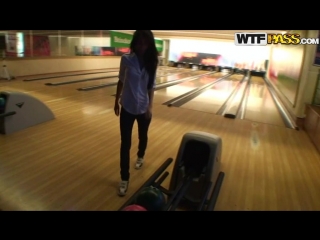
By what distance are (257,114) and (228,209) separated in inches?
152

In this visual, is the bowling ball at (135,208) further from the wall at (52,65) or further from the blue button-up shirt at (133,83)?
the wall at (52,65)

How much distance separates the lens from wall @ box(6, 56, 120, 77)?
7.63 m

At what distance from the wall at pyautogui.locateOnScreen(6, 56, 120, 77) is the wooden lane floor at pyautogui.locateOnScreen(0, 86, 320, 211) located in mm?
4720

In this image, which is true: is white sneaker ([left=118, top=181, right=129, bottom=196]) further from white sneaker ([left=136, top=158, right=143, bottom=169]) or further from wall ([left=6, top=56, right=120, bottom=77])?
wall ([left=6, top=56, right=120, bottom=77])

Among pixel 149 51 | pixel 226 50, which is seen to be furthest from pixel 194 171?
pixel 226 50

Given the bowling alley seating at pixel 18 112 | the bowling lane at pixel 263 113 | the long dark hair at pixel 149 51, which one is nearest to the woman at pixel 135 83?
the long dark hair at pixel 149 51

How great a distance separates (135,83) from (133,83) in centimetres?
2

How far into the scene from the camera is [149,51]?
→ 1834 mm

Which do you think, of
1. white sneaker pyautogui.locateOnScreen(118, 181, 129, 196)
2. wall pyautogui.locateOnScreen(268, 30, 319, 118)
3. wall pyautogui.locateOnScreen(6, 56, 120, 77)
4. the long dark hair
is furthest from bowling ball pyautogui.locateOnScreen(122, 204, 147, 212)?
wall pyautogui.locateOnScreen(6, 56, 120, 77)

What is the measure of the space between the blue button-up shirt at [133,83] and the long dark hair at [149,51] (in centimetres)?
4

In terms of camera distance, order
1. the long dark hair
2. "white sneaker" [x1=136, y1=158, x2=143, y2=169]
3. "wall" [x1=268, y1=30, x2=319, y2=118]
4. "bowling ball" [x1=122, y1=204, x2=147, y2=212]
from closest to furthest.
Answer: "bowling ball" [x1=122, y1=204, x2=147, y2=212]
the long dark hair
"white sneaker" [x1=136, y1=158, x2=143, y2=169]
"wall" [x1=268, y1=30, x2=319, y2=118]

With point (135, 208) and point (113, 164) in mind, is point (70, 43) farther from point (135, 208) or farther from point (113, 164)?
point (135, 208)

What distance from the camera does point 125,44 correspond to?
12211 millimetres
